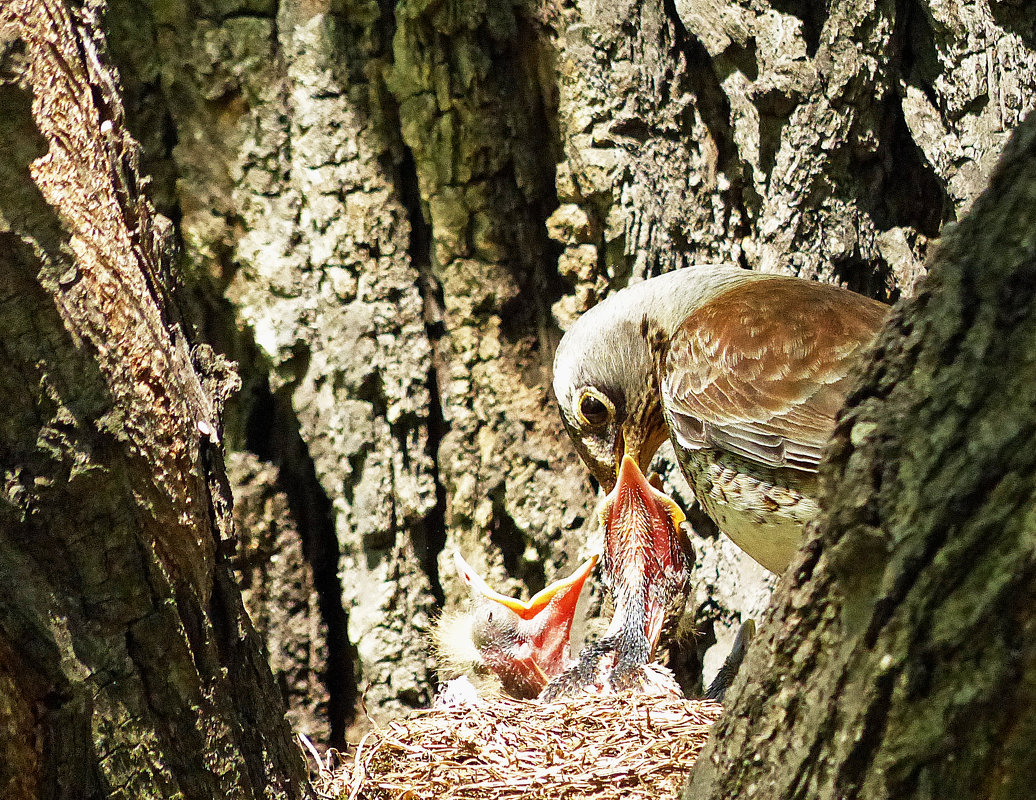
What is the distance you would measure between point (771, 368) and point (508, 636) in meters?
1.18

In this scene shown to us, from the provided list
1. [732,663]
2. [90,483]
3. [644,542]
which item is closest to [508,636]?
[644,542]

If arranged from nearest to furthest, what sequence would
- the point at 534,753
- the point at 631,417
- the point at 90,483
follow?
the point at 90,483 → the point at 534,753 → the point at 631,417

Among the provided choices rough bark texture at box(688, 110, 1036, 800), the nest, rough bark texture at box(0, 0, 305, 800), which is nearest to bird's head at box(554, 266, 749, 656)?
the nest

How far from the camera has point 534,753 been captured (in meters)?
2.53

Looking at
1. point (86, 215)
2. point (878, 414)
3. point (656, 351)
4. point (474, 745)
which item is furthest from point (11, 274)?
point (656, 351)

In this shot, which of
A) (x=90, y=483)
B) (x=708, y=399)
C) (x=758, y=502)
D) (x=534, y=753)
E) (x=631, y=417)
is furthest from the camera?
(x=631, y=417)

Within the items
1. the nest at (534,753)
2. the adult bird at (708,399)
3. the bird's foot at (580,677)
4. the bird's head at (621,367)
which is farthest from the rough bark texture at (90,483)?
the bird's head at (621,367)

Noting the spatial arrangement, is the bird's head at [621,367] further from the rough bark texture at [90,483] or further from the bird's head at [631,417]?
the rough bark texture at [90,483]

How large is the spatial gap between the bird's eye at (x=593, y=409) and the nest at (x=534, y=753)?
91cm

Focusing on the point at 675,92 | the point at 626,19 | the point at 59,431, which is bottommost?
the point at 59,431

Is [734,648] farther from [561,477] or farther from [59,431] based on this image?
[59,431]

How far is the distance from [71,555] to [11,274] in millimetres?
402

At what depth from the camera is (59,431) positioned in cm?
147

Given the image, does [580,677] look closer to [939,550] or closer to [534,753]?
[534,753]
